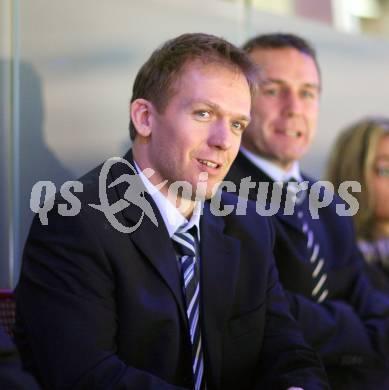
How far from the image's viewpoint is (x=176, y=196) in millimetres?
2629

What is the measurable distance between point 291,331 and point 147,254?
25.1 inches

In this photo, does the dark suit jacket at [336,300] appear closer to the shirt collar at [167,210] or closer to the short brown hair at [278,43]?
the short brown hair at [278,43]

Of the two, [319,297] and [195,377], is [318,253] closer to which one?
[319,297]

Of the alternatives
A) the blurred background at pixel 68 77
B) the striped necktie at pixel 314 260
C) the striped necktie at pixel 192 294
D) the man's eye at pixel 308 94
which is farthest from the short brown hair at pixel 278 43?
the striped necktie at pixel 192 294

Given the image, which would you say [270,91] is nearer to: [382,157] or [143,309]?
[382,157]

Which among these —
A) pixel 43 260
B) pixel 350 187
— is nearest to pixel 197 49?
pixel 43 260

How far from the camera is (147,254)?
2459 mm

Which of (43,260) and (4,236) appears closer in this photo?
(43,260)

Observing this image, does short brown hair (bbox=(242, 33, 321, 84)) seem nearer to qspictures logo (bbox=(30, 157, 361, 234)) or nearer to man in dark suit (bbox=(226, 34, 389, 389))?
man in dark suit (bbox=(226, 34, 389, 389))

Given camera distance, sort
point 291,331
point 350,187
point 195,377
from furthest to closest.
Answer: point 350,187, point 291,331, point 195,377

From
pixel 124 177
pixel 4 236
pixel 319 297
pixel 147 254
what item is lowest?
pixel 319 297

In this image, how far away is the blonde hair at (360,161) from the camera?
13.6 ft

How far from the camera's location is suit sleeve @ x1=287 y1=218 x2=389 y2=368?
3121 millimetres

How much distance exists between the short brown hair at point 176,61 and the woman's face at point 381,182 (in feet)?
5.47
